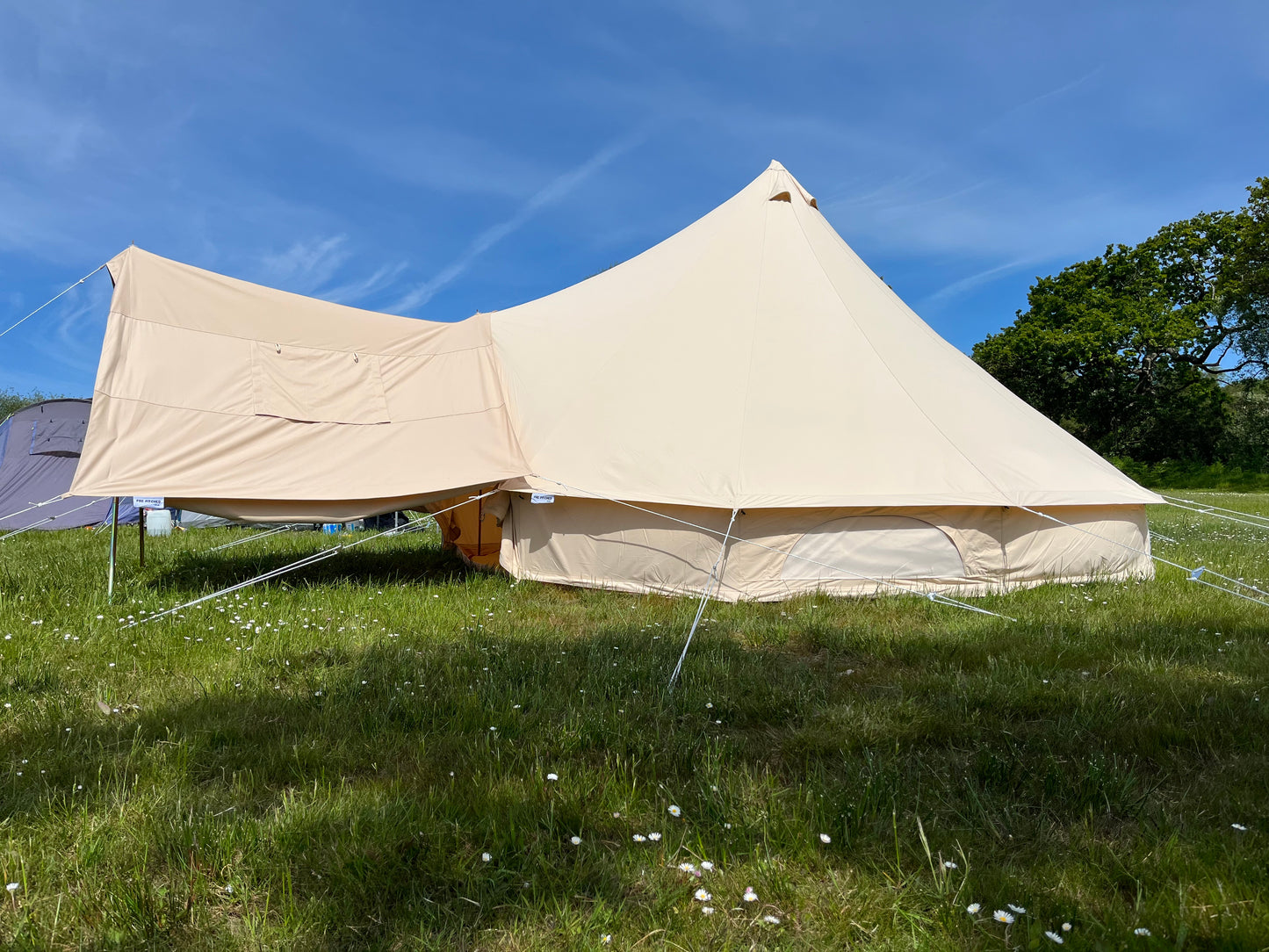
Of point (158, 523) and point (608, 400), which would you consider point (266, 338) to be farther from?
point (158, 523)

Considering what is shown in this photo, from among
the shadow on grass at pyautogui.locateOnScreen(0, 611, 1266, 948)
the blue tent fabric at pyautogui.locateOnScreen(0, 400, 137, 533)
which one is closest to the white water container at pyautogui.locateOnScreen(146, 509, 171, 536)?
the blue tent fabric at pyautogui.locateOnScreen(0, 400, 137, 533)

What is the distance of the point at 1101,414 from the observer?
27.8 meters

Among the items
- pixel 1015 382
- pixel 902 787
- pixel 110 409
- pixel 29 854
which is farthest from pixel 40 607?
pixel 1015 382

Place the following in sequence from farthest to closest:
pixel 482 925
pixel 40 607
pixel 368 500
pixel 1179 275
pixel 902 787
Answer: pixel 1179 275 < pixel 368 500 < pixel 40 607 < pixel 902 787 < pixel 482 925

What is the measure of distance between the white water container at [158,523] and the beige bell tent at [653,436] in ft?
17.9

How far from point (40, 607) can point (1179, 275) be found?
3280cm

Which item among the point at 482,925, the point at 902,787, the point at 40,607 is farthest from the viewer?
the point at 40,607

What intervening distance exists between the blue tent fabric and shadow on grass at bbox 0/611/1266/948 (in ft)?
31.0

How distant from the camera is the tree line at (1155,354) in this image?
2608cm

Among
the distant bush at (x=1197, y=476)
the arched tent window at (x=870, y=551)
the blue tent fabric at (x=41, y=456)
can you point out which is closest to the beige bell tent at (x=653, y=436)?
the arched tent window at (x=870, y=551)

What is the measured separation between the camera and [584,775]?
221 cm

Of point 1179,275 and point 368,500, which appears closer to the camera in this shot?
point 368,500

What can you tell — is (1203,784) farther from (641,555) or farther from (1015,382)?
(1015,382)

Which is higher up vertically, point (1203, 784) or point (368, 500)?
point (368, 500)
